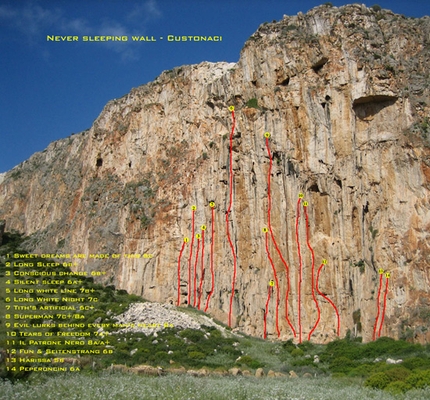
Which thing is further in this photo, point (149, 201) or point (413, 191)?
point (149, 201)

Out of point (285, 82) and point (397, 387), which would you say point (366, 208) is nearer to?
point (285, 82)

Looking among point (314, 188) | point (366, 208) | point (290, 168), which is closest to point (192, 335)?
point (314, 188)

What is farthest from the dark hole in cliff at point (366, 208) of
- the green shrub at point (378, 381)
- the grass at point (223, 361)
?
the green shrub at point (378, 381)

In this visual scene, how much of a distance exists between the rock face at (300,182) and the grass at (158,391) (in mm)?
18156

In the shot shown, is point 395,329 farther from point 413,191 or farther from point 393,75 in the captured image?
point 393,75

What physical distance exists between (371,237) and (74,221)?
4533 cm

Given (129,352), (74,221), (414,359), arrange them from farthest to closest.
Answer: (74,221), (129,352), (414,359)

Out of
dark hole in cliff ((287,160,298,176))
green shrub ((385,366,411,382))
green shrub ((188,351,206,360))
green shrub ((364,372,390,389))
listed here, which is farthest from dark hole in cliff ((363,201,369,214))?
green shrub ((364,372,390,389))

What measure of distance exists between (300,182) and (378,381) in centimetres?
2525

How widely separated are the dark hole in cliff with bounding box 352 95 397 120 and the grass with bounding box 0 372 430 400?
29.6m

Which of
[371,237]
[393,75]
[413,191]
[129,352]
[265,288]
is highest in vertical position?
[393,75]

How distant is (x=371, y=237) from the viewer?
45.0 metres

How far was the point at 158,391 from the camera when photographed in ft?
66.9

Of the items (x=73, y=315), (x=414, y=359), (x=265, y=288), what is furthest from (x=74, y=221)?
(x=414, y=359)
